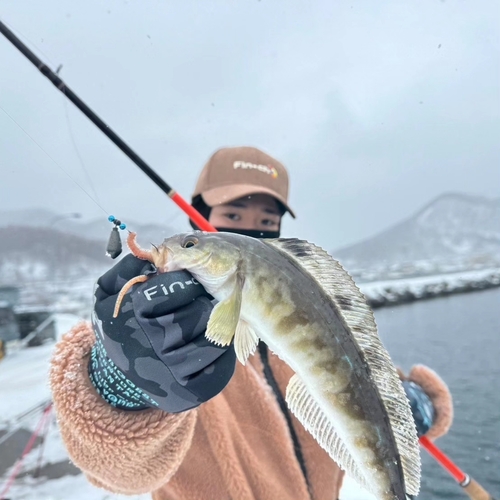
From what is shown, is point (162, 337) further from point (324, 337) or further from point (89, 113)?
point (89, 113)

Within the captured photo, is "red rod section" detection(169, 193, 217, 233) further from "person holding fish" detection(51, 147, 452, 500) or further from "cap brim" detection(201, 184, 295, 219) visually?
"person holding fish" detection(51, 147, 452, 500)

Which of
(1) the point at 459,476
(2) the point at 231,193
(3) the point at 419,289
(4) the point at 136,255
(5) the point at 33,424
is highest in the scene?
(2) the point at 231,193

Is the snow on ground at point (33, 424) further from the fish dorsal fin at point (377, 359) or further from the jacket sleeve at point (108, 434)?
the fish dorsal fin at point (377, 359)

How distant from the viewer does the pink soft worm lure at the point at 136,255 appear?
1.67m

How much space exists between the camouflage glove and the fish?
0.28 ft

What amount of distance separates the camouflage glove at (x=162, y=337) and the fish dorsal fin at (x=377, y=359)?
1.68 ft

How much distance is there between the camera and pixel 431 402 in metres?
3.73

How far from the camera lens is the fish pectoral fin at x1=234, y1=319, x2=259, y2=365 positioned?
179cm

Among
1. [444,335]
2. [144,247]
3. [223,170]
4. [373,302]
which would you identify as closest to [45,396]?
[223,170]

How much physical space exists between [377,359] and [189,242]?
974mm

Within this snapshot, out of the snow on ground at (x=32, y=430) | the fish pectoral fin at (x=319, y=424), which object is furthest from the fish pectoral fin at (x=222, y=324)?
the snow on ground at (x=32, y=430)

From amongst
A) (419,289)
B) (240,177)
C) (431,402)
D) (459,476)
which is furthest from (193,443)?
(419,289)

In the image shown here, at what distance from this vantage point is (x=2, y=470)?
220 inches

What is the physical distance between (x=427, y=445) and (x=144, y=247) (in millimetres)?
3814
